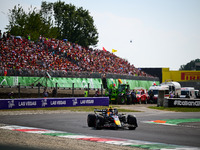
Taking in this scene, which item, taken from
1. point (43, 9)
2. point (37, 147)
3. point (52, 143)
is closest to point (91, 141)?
point (52, 143)

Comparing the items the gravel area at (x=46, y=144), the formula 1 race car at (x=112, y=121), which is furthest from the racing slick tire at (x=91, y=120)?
the gravel area at (x=46, y=144)

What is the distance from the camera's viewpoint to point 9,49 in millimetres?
34625

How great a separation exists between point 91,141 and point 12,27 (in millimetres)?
53599

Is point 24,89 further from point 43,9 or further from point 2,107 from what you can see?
point 43,9

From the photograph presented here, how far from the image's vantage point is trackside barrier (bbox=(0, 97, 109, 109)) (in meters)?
22.9

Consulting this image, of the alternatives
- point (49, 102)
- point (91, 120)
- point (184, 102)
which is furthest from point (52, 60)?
point (91, 120)

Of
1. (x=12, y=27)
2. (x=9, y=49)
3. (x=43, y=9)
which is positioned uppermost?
(x=43, y=9)

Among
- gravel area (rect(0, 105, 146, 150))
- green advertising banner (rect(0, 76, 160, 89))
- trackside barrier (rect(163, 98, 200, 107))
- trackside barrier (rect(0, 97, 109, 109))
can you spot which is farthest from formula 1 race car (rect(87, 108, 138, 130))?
trackside barrier (rect(163, 98, 200, 107))

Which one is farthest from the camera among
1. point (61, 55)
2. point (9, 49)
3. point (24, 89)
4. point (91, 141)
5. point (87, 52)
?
point (87, 52)

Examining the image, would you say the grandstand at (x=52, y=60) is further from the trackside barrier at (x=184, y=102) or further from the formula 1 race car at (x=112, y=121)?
the formula 1 race car at (x=112, y=121)

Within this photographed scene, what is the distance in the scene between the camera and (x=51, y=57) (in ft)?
126

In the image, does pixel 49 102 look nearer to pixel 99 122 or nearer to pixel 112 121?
pixel 112 121

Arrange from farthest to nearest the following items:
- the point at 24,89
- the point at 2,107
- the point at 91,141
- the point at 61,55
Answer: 1. the point at 61,55
2. the point at 24,89
3. the point at 2,107
4. the point at 91,141

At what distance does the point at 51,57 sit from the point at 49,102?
13.6 metres
